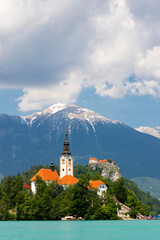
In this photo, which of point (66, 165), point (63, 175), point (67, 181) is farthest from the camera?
point (66, 165)

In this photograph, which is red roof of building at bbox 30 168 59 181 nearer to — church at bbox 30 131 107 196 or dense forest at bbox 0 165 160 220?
church at bbox 30 131 107 196

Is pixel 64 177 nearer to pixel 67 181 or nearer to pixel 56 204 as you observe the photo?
pixel 67 181

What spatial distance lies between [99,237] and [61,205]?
5421 cm

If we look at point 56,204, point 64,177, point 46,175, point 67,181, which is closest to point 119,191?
point 67,181

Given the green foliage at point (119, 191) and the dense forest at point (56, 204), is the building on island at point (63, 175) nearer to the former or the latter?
the green foliage at point (119, 191)

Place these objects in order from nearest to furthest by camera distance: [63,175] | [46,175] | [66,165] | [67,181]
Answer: [67,181] → [46,175] → [63,175] → [66,165]

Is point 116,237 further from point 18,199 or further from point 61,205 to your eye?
point 18,199

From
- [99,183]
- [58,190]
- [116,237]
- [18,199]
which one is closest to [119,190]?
[99,183]

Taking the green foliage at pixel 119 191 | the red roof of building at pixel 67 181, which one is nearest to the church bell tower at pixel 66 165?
the red roof of building at pixel 67 181

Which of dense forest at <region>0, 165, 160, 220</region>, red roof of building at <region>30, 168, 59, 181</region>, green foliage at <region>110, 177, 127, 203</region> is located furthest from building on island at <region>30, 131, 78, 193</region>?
dense forest at <region>0, 165, 160, 220</region>

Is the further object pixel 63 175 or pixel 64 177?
pixel 63 175

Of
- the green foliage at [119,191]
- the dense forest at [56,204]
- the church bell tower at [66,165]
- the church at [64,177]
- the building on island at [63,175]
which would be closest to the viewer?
the dense forest at [56,204]

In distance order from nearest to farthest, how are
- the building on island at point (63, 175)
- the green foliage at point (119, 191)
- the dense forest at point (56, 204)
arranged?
the dense forest at point (56, 204) < the green foliage at point (119, 191) < the building on island at point (63, 175)

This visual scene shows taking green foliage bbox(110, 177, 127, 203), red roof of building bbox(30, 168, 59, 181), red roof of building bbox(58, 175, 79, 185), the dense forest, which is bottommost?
the dense forest
